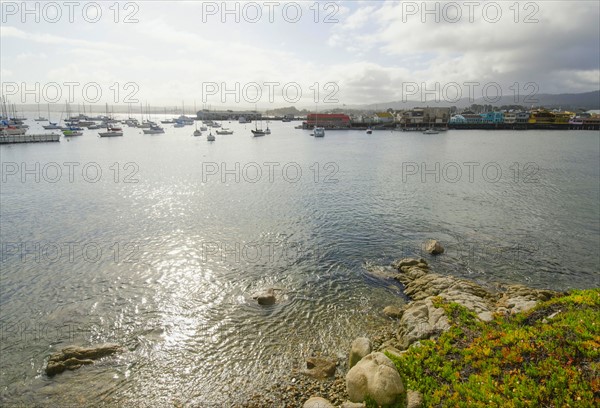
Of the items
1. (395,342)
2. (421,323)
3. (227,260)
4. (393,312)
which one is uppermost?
(227,260)

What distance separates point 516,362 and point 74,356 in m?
19.5

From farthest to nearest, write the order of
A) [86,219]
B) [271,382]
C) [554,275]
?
[86,219] < [554,275] < [271,382]

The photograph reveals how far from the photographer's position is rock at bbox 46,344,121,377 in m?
15.7

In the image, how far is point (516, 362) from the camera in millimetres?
11266

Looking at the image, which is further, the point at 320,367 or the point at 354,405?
the point at 320,367

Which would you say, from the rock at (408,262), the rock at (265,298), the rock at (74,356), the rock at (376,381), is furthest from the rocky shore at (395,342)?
the rock at (74,356)

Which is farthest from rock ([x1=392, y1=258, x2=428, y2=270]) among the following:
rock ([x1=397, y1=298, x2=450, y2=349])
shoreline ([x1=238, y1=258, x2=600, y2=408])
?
rock ([x1=397, y1=298, x2=450, y2=349])

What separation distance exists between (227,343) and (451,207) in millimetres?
34926

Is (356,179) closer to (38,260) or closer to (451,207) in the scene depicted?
(451,207)

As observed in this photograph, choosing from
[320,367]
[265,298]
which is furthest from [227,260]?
[320,367]

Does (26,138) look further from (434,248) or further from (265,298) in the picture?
(434,248)

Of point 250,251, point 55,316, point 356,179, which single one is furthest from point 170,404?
point 356,179

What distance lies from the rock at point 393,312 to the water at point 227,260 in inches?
28.5

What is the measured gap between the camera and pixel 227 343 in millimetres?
17734
